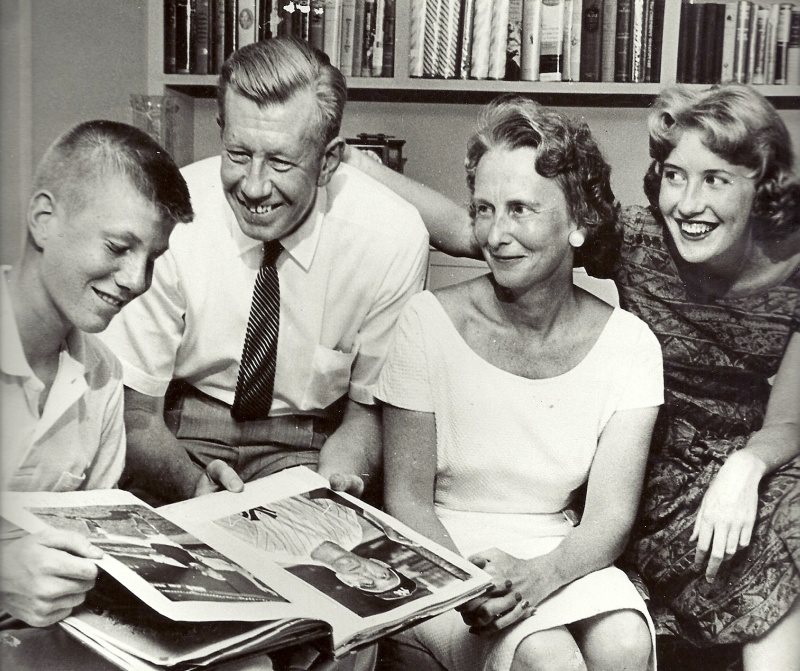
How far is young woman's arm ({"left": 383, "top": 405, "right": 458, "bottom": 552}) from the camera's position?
1355mm

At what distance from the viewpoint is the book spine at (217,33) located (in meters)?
1.33

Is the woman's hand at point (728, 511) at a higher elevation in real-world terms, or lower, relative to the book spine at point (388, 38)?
lower

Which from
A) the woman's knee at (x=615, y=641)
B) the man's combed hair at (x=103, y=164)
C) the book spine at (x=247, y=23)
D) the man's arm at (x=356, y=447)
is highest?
the book spine at (x=247, y=23)

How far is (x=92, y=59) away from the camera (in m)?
1.27

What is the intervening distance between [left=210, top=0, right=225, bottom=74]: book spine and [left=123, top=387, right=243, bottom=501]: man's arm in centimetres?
51

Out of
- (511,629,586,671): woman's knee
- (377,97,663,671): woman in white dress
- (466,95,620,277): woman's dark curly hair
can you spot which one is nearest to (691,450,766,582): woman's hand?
(377,97,663,671): woman in white dress

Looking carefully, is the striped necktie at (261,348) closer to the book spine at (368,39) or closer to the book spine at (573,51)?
the book spine at (368,39)

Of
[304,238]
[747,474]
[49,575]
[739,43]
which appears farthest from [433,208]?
[49,575]

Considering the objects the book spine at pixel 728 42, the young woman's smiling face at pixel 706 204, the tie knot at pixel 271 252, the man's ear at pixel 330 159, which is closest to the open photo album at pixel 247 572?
the tie knot at pixel 271 252

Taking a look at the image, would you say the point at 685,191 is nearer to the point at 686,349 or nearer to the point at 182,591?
the point at 686,349

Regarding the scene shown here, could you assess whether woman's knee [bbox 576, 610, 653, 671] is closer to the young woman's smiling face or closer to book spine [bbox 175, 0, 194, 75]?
the young woman's smiling face

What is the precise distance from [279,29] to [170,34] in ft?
0.54

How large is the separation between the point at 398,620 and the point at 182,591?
264 millimetres

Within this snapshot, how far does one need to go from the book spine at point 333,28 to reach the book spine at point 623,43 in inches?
16.5
